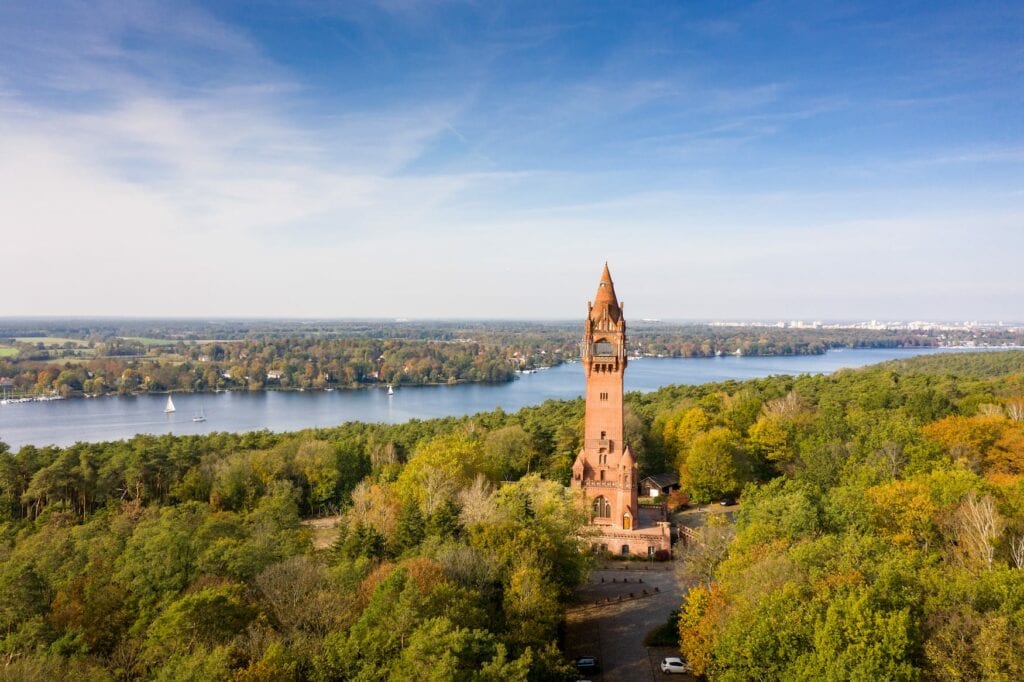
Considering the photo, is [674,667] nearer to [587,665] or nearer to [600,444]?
[587,665]

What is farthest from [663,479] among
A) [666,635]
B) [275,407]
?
[275,407]

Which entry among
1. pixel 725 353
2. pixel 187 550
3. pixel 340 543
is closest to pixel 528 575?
pixel 340 543

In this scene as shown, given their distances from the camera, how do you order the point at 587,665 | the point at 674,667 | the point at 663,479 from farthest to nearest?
the point at 663,479
the point at 587,665
the point at 674,667

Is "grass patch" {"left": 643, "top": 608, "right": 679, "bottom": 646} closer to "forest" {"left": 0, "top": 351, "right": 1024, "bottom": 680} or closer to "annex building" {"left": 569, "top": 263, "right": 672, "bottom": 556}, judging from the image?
"forest" {"left": 0, "top": 351, "right": 1024, "bottom": 680}

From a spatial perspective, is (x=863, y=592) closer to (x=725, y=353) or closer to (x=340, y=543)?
(x=340, y=543)

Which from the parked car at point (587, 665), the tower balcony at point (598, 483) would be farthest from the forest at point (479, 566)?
the tower balcony at point (598, 483)

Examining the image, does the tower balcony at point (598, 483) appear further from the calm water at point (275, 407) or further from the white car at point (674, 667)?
the calm water at point (275, 407)

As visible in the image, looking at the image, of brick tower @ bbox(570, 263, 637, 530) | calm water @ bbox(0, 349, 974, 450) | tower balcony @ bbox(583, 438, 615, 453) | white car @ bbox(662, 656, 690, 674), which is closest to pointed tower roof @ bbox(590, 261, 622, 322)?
brick tower @ bbox(570, 263, 637, 530)
